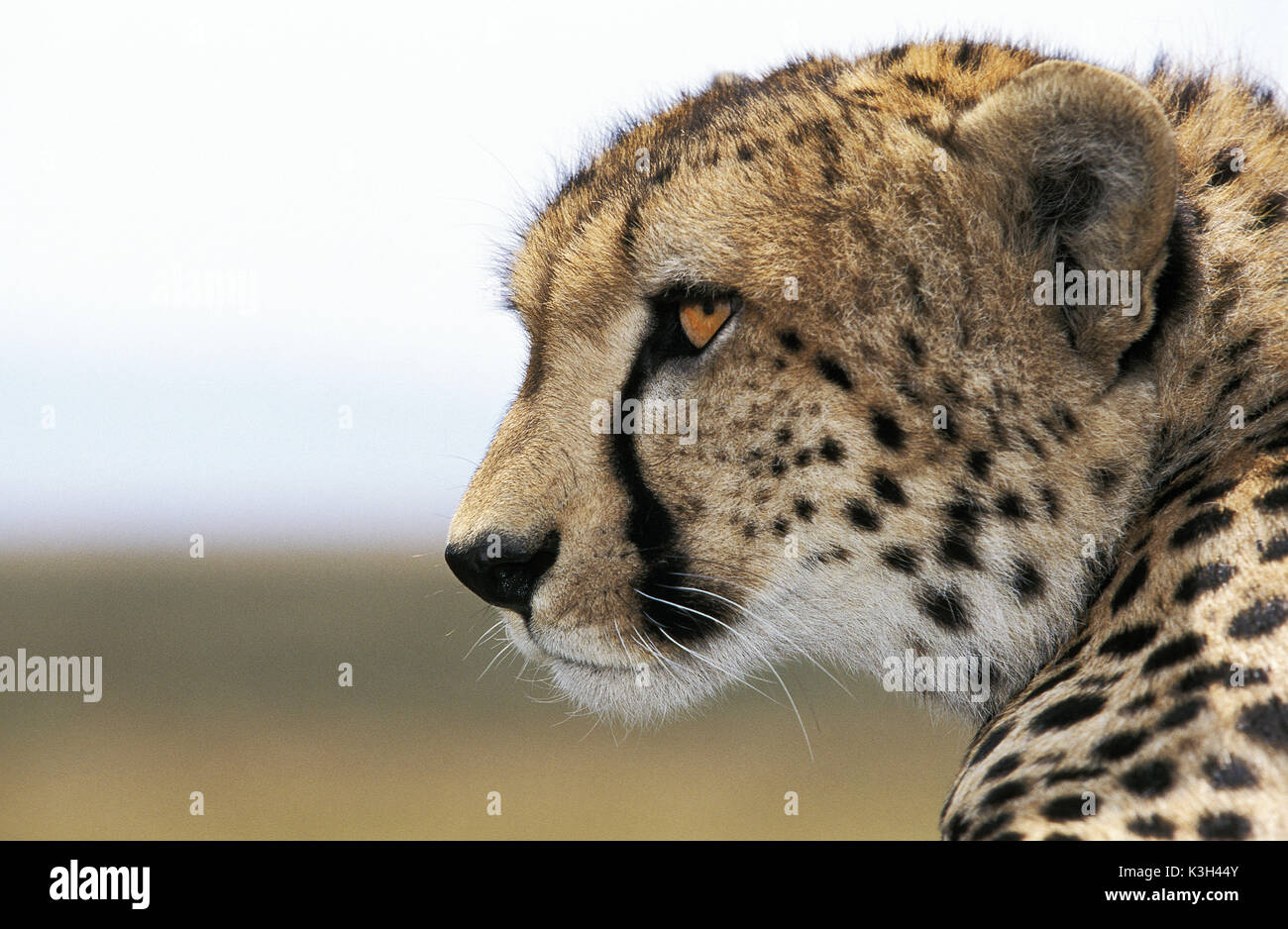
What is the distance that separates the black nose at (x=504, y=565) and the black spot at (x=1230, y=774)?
37.8 inches

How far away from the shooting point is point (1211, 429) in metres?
1.71

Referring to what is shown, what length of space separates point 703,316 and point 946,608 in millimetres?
568

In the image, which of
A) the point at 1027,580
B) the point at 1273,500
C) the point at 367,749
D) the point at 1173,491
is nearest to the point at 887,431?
the point at 1027,580

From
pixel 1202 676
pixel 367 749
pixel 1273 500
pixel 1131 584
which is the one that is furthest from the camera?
pixel 367 749

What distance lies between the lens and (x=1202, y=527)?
158 cm

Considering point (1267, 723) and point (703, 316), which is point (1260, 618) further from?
point (703, 316)

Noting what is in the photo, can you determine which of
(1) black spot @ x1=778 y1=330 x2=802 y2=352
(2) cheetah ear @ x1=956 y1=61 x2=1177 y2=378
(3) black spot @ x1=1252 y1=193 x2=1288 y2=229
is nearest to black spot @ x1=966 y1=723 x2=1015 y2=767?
(2) cheetah ear @ x1=956 y1=61 x2=1177 y2=378

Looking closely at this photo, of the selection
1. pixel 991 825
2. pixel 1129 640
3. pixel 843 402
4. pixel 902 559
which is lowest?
pixel 991 825

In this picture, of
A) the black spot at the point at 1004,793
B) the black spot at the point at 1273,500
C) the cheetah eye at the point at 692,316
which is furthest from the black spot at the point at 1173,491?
the cheetah eye at the point at 692,316

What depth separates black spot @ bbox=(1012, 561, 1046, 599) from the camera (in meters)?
1.77

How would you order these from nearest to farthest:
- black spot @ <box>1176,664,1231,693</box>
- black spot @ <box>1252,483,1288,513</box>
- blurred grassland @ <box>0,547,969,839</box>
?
black spot @ <box>1176,664,1231,693</box> → black spot @ <box>1252,483,1288,513</box> → blurred grassland @ <box>0,547,969,839</box>

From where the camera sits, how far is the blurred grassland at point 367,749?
12.9 meters

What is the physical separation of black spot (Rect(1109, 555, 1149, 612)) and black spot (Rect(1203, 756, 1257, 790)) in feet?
1.04

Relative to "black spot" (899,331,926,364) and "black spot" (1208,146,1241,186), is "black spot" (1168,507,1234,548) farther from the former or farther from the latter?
"black spot" (1208,146,1241,186)
